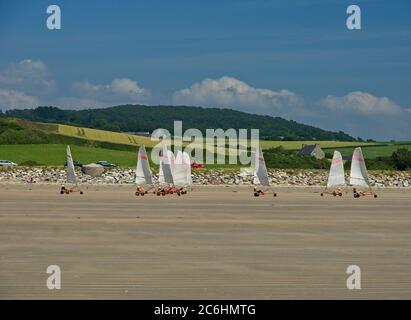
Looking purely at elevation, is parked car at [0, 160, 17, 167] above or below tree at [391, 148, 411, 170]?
below

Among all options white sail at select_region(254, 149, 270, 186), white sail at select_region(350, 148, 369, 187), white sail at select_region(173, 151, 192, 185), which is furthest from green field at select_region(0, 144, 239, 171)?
white sail at select_region(350, 148, 369, 187)

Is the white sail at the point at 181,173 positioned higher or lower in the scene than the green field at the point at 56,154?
lower

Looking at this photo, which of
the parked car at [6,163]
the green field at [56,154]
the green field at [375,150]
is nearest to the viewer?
the parked car at [6,163]

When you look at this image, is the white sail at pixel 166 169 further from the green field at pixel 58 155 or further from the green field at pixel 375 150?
the green field at pixel 375 150

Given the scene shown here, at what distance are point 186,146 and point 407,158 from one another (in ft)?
80.7

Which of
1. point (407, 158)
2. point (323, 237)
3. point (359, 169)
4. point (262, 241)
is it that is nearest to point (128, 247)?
point (262, 241)

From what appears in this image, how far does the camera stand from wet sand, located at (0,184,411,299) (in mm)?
15586

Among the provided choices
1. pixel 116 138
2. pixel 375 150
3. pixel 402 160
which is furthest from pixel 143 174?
pixel 375 150

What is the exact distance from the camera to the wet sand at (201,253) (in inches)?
614

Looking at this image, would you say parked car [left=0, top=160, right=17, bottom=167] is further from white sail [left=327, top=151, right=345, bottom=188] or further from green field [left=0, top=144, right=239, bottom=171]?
white sail [left=327, top=151, right=345, bottom=188]

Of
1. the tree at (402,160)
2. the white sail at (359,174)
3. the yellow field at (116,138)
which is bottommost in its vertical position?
the white sail at (359,174)

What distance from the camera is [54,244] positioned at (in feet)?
72.2

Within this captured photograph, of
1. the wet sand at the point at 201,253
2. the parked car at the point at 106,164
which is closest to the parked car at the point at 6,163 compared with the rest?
the parked car at the point at 106,164
